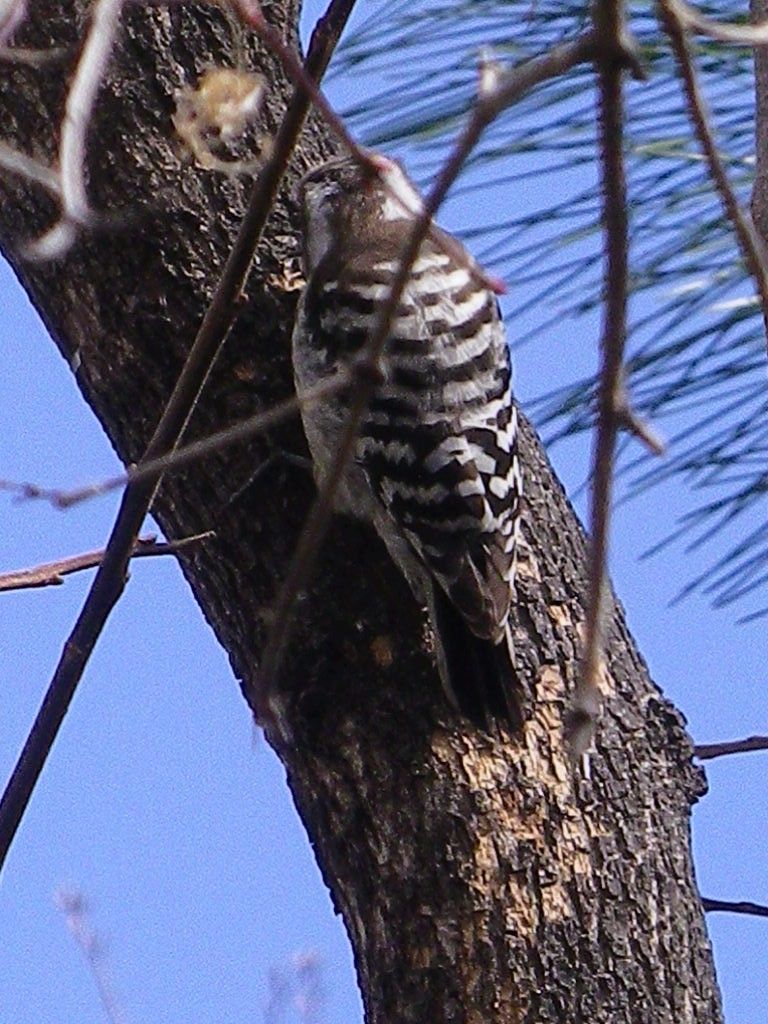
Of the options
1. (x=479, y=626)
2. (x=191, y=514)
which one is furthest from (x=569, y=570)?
(x=191, y=514)

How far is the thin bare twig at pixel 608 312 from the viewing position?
0.72 metres

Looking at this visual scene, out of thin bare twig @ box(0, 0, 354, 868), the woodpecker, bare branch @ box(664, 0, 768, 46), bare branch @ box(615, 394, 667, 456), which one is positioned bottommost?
bare branch @ box(615, 394, 667, 456)

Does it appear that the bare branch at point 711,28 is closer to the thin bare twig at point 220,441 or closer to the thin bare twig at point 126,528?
the thin bare twig at point 220,441

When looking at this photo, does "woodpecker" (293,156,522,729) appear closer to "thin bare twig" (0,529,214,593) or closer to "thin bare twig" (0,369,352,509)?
"thin bare twig" (0,529,214,593)

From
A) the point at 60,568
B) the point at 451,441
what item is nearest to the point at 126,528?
the point at 60,568

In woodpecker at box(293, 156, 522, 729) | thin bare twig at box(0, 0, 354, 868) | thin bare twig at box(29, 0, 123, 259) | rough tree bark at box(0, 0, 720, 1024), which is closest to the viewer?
thin bare twig at box(29, 0, 123, 259)

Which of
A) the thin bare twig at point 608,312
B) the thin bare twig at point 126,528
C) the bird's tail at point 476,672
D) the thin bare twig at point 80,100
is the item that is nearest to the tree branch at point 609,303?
the thin bare twig at point 608,312

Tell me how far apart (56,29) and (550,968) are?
1.24 m

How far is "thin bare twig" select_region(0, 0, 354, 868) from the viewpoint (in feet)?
4.65

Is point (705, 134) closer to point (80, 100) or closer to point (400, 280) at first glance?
point (400, 280)

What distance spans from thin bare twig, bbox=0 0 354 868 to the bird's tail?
688mm

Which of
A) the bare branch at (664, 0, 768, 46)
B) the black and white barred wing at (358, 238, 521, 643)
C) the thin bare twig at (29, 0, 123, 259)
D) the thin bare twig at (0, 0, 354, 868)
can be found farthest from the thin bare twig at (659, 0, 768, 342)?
the black and white barred wing at (358, 238, 521, 643)

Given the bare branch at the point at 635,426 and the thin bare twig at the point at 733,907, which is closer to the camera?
the bare branch at the point at 635,426

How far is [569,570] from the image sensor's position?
2.32 meters
